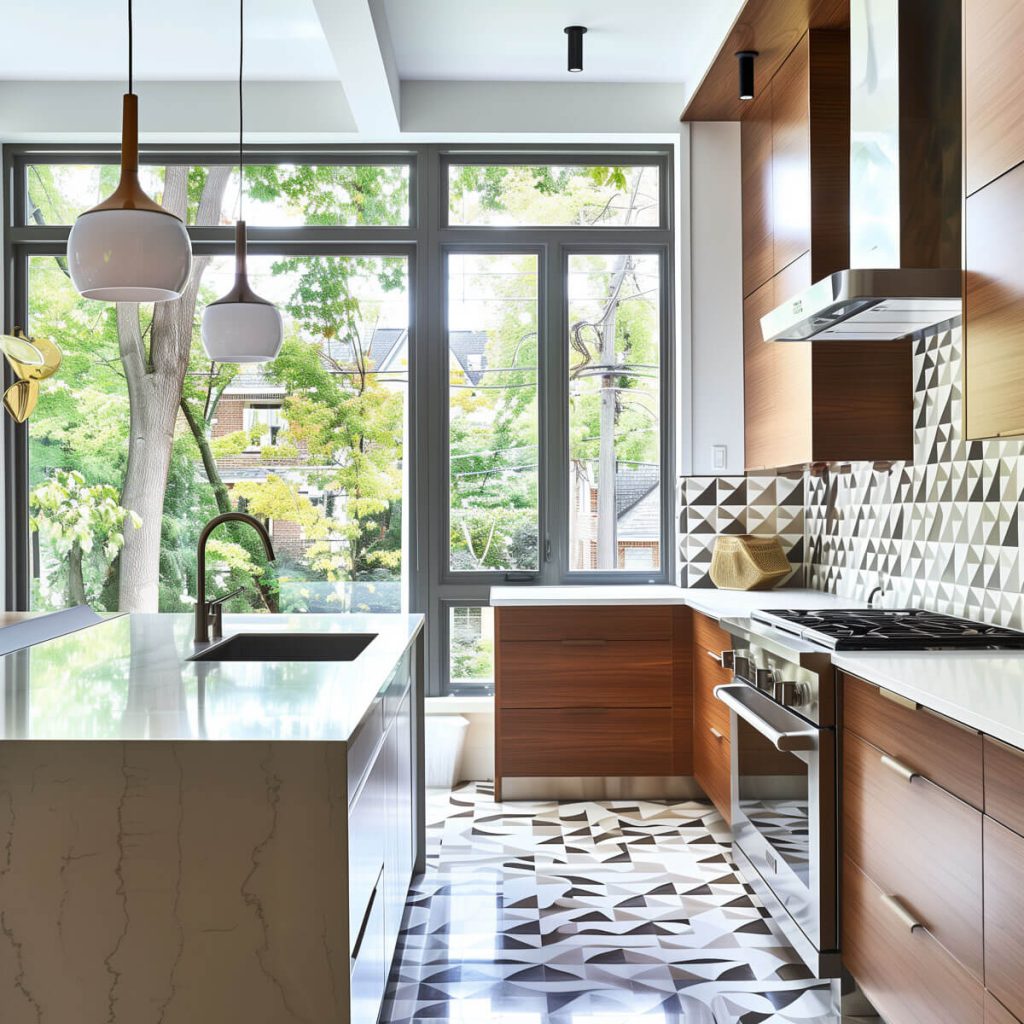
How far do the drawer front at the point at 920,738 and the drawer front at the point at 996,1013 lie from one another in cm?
31

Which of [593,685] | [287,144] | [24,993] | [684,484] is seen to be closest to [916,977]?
[24,993]

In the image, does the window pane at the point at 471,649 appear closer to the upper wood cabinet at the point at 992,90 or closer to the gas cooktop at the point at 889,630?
the gas cooktop at the point at 889,630

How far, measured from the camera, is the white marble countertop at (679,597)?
3243mm

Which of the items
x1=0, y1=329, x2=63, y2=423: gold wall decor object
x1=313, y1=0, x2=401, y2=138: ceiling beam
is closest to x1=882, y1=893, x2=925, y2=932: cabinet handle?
x1=313, y1=0, x2=401, y2=138: ceiling beam

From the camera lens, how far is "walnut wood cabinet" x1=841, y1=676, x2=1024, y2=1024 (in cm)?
147

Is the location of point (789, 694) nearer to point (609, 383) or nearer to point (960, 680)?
point (960, 680)

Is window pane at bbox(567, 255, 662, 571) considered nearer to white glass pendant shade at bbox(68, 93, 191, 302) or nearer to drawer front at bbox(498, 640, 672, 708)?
drawer front at bbox(498, 640, 672, 708)

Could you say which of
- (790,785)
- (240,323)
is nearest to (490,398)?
(240,323)

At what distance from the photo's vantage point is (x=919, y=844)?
177 centimetres

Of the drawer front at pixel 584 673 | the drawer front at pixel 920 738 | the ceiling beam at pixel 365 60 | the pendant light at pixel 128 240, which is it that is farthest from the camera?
the drawer front at pixel 584 673

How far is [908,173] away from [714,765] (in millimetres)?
2057

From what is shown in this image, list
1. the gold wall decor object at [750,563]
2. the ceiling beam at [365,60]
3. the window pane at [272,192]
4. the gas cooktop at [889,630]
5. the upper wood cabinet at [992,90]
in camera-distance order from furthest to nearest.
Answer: the window pane at [272,192]
the gold wall decor object at [750,563]
the ceiling beam at [365,60]
the gas cooktop at [889,630]
the upper wood cabinet at [992,90]

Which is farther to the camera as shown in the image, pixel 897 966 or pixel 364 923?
pixel 897 966

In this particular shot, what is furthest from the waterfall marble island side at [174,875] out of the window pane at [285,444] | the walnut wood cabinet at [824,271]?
the window pane at [285,444]
